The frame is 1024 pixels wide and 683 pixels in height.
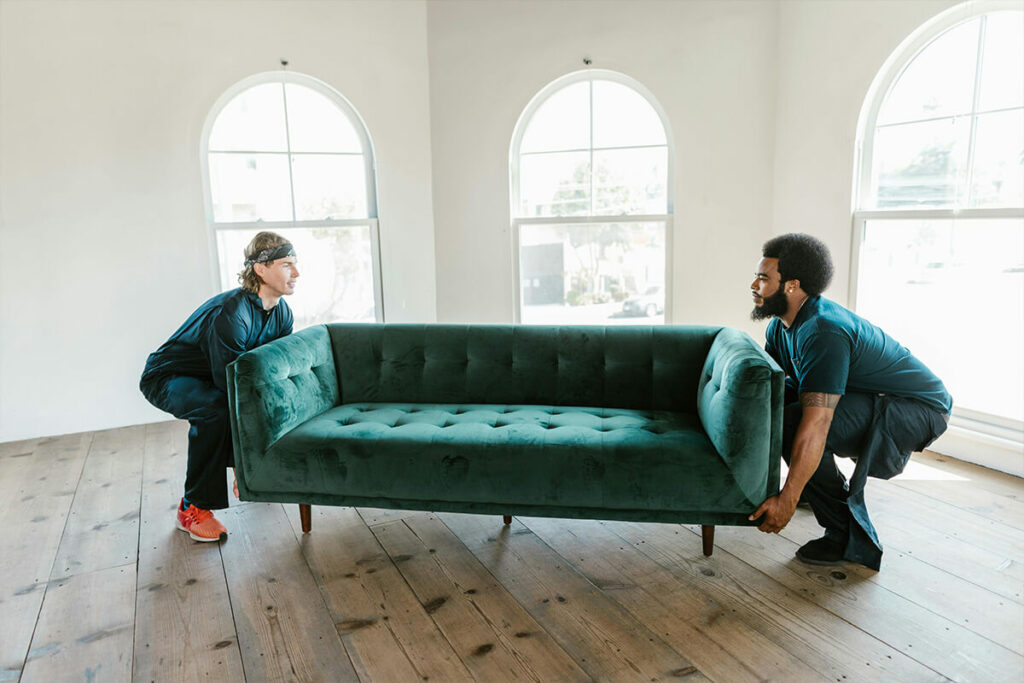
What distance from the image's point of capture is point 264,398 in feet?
8.03

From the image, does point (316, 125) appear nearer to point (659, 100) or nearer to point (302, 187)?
point (302, 187)

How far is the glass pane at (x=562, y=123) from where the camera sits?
438 centimetres

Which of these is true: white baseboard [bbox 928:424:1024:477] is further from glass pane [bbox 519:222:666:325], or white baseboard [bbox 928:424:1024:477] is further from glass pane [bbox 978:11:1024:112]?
glass pane [bbox 519:222:666:325]

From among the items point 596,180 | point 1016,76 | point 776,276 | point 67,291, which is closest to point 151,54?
point 67,291

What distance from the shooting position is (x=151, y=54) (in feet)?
12.9

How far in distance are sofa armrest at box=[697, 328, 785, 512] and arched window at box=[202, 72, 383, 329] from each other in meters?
2.88

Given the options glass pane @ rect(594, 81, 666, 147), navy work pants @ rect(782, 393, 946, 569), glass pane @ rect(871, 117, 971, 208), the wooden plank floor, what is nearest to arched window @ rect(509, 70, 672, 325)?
glass pane @ rect(594, 81, 666, 147)

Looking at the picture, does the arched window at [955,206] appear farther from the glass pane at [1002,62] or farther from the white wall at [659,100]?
the white wall at [659,100]

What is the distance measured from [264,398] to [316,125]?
98.7 inches

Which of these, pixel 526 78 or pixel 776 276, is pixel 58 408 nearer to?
pixel 526 78

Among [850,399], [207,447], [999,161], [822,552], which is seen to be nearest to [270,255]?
[207,447]

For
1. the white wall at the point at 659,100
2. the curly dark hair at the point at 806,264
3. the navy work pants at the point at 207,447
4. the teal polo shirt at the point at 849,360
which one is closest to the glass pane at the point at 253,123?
the white wall at the point at 659,100

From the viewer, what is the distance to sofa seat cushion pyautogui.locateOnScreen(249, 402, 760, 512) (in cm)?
222

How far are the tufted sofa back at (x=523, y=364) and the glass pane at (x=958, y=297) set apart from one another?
145 cm
